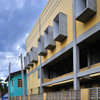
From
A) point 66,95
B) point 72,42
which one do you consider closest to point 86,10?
point 72,42

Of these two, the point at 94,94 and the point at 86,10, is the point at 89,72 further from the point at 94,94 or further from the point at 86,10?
the point at 86,10

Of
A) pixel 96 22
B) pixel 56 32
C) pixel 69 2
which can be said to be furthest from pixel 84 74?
pixel 69 2

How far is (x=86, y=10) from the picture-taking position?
1064 cm

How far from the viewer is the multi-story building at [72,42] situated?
1116 cm

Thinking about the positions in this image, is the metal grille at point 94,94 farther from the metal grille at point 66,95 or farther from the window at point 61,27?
the window at point 61,27

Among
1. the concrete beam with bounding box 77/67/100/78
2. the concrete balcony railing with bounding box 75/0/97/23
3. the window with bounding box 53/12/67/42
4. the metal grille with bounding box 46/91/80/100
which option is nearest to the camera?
the concrete balcony railing with bounding box 75/0/97/23

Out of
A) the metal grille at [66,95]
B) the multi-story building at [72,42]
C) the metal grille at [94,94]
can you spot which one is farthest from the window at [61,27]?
the metal grille at [94,94]

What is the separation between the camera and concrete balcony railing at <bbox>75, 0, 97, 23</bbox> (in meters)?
10.4

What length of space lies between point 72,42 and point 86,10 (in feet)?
12.2

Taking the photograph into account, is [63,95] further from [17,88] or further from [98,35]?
[17,88]

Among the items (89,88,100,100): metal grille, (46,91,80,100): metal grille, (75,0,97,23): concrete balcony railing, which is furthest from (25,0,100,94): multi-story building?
(89,88,100,100): metal grille

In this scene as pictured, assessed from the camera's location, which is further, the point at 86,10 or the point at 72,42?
the point at 72,42

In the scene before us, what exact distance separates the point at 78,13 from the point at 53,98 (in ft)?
25.5

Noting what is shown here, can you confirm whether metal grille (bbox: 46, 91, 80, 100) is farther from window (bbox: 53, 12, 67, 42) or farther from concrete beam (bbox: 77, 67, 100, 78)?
window (bbox: 53, 12, 67, 42)
